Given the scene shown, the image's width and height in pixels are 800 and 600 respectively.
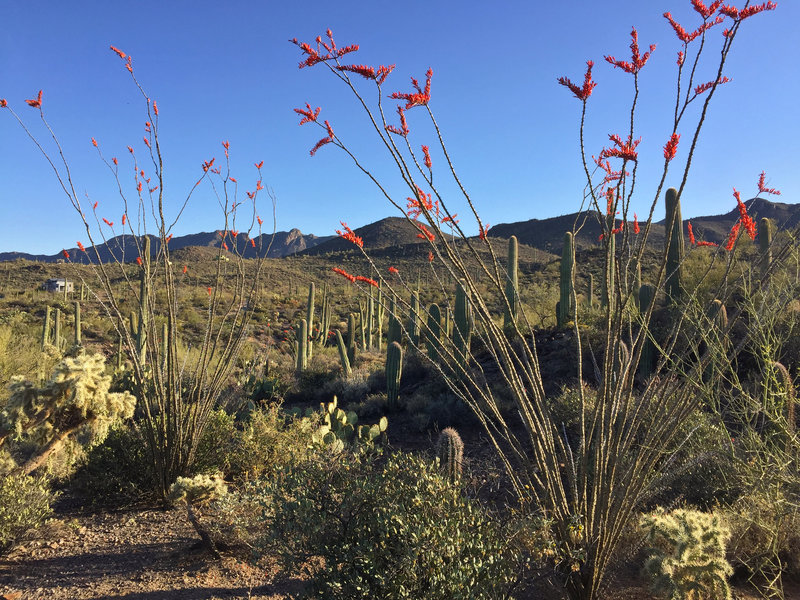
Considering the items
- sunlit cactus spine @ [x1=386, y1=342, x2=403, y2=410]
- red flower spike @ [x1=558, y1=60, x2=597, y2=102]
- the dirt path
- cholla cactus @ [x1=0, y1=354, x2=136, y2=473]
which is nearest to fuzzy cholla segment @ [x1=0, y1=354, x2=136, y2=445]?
cholla cactus @ [x1=0, y1=354, x2=136, y2=473]

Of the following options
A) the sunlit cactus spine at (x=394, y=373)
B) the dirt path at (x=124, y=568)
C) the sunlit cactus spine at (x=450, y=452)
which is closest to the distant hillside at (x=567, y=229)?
the sunlit cactus spine at (x=394, y=373)

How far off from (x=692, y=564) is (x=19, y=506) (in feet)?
15.3

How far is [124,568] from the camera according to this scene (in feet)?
12.0

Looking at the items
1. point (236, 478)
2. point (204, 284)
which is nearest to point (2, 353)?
point (236, 478)

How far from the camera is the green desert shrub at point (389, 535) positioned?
2.44 metres

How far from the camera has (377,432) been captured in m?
7.23

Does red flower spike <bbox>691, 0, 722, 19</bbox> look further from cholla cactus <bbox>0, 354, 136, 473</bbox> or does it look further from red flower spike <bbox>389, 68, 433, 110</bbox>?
cholla cactus <bbox>0, 354, 136, 473</bbox>

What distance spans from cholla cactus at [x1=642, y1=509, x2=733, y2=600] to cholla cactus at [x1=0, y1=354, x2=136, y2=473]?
4.44m

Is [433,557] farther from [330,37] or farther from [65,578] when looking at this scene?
[65,578]

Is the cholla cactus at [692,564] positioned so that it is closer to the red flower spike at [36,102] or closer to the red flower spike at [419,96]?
the red flower spike at [419,96]

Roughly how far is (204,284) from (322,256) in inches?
681

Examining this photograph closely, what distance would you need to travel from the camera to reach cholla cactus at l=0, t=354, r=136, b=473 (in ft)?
14.0

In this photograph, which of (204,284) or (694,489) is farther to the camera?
(204,284)

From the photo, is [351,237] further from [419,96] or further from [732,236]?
[732,236]
